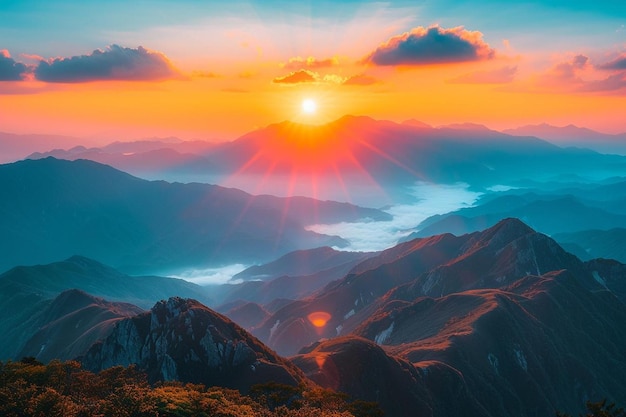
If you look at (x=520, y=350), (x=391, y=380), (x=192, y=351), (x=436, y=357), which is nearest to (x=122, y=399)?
(x=192, y=351)

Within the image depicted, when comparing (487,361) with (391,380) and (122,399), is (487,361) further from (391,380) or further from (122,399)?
(122,399)

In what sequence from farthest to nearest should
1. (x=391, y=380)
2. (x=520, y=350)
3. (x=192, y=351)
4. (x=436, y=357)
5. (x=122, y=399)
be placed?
(x=520, y=350) < (x=436, y=357) < (x=391, y=380) < (x=192, y=351) < (x=122, y=399)

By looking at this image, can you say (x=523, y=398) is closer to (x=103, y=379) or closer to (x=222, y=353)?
(x=222, y=353)

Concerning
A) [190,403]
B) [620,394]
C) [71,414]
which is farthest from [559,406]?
[71,414]

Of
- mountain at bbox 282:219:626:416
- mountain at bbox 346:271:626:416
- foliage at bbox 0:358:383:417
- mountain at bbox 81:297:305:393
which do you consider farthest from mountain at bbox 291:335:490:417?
foliage at bbox 0:358:383:417

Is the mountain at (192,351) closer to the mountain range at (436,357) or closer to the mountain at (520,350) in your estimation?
the mountain range at (436,357)

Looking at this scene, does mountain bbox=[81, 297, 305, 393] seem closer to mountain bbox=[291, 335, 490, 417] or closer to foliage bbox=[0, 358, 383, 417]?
mountain bbox=[291, 335, 490, 417]
